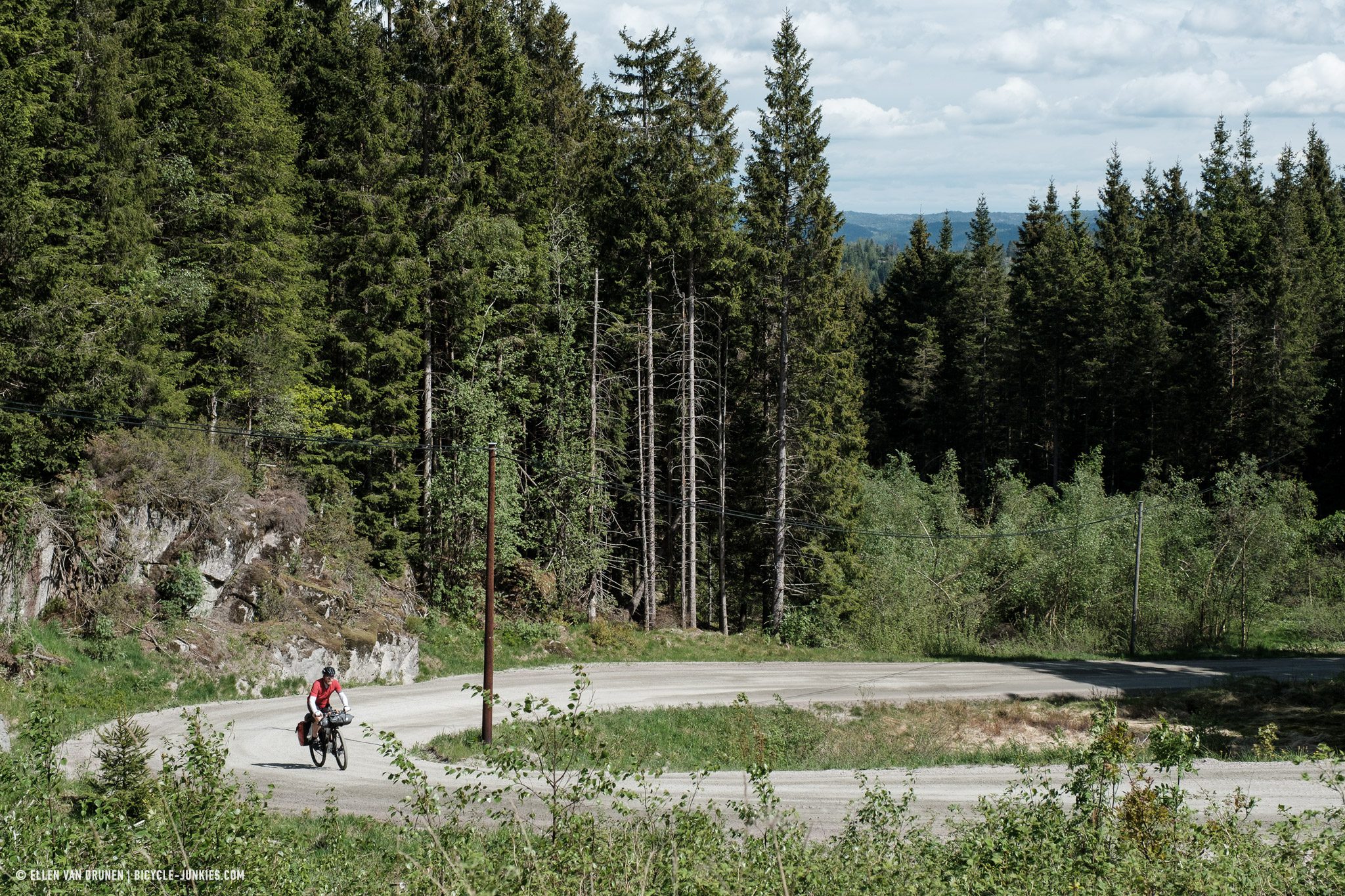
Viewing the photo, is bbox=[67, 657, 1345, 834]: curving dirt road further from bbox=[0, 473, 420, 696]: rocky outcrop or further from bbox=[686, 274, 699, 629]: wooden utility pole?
bbox=[686, 274, 699, 629]: wooden utility pole

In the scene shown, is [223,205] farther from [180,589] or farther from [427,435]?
[180,589]

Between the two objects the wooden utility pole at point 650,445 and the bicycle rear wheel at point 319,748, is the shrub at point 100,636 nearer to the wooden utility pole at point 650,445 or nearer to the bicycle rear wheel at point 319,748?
the bicycle rear wheel at point 319,748

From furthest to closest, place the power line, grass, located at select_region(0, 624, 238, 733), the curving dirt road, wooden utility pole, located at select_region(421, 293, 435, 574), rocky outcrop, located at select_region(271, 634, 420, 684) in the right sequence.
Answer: wooden utility pole, located at select_region(421, 293, 435, 574) < rocky outcrop, located at select_region(271, 634, 420, 684) < the power line < grass, located at select_region(0, 624, 238, 733) < the curving dirt road

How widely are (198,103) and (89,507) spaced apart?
467 inches

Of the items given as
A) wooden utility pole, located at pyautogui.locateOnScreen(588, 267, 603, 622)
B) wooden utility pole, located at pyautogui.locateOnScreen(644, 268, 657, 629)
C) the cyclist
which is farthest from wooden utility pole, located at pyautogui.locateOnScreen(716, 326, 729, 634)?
the cyclist

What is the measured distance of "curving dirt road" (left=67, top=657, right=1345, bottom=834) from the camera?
16.5 metres

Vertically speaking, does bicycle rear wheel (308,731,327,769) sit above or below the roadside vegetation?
below

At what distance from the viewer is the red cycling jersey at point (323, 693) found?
1745 centimetres

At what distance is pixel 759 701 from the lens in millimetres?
26219

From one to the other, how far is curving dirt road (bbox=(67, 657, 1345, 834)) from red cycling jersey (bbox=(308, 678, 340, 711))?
1.24 metres

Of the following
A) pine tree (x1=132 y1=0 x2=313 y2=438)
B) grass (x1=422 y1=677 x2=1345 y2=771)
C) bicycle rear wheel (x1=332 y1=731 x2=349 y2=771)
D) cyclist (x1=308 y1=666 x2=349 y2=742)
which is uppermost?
pine tree (x1=132 y1=0 x2=313 y2=438)

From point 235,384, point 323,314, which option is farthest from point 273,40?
point 235,384

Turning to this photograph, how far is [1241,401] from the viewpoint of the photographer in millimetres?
50656

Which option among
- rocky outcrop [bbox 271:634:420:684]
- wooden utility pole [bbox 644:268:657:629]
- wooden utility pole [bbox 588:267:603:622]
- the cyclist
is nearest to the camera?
the cyclist
